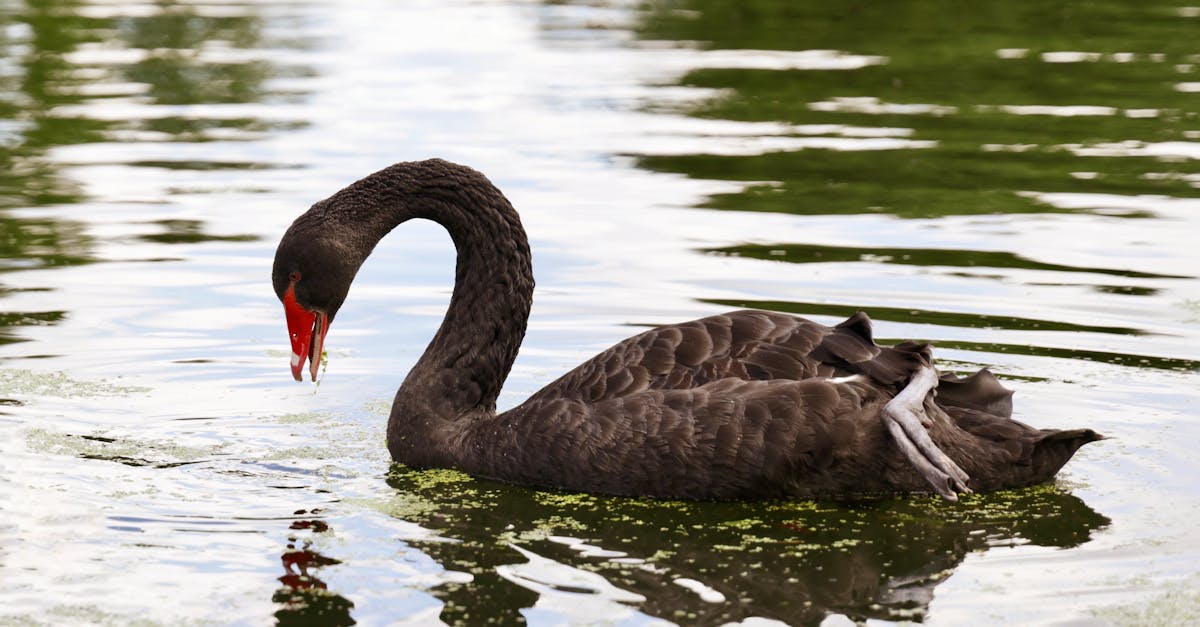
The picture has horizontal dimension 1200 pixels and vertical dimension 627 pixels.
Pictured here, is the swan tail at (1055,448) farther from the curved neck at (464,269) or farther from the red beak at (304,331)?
the red beak at (304,331)

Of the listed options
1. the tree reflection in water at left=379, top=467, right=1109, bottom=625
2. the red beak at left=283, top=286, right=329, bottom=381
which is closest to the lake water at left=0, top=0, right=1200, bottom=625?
the tree reflection in water at left=379, top=467, right=1109, bottom=625

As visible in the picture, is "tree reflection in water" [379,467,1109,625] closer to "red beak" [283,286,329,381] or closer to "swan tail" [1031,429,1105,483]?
"swan tail" [1031,429,1105,483]

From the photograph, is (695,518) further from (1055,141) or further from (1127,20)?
(1127,20)

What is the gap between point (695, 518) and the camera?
6238 millimetres

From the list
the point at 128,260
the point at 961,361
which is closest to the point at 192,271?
the point at 128,260

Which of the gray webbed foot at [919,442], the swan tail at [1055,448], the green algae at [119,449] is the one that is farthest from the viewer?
the green algae at [119,449]

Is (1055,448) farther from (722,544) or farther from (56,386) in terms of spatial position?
(56,386)

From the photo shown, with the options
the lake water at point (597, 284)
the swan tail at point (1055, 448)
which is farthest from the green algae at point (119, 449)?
the swan tail at point (1055, 448)

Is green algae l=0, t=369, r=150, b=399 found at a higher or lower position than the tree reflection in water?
higher

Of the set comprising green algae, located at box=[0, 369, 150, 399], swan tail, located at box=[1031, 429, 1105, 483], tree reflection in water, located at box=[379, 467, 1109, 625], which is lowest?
tree reflection in water, located at box=[379, 467, 1109, 625]

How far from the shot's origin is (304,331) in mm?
7086

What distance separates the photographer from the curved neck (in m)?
7.20

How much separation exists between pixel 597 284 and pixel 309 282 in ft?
10.1

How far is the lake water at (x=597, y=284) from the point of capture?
562 cm
